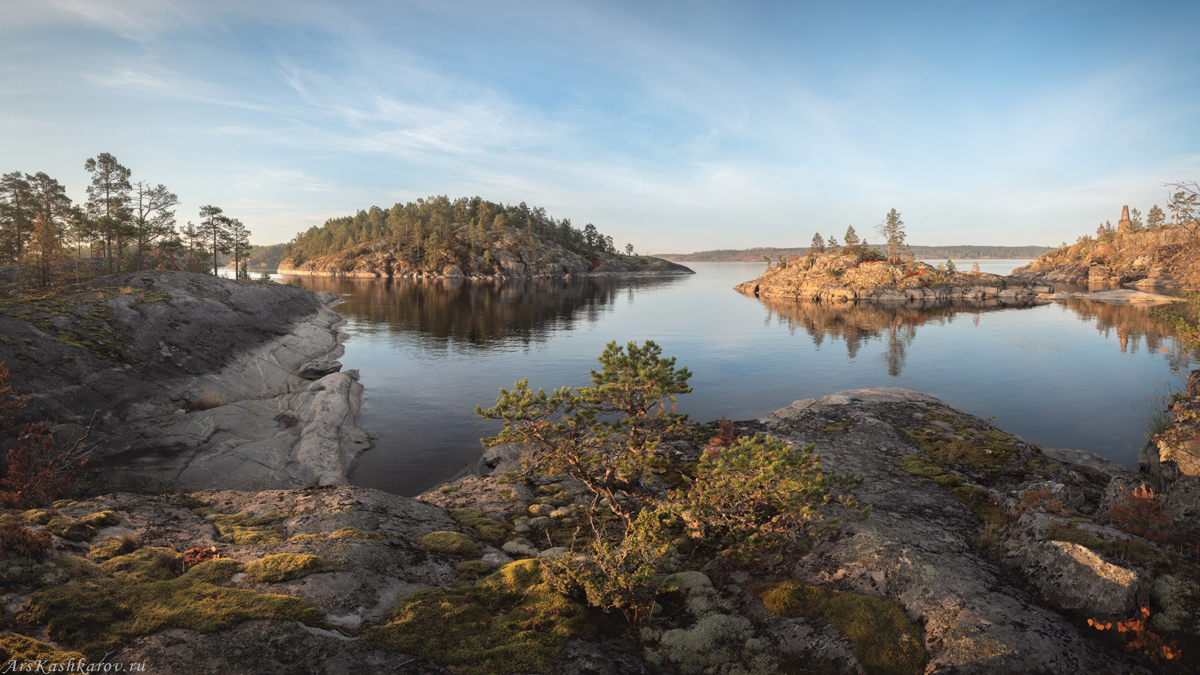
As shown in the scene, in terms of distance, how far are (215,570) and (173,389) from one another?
2665 cm

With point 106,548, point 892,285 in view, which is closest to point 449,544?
point 106,548

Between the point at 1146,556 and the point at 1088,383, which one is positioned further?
the point at 1088,383

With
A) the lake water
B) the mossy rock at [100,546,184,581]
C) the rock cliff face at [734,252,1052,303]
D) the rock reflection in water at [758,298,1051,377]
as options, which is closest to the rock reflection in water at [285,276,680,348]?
the lake water

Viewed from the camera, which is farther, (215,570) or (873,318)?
(873,318)

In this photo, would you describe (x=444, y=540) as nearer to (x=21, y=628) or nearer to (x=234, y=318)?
(x=21, y=628)

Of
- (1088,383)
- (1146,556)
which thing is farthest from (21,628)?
(1088,383)

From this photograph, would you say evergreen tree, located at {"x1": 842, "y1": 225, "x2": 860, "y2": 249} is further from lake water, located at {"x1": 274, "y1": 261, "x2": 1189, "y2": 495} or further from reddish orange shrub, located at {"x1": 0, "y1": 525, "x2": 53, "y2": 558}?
reddish orange shrub, located at {"x1": 0, "y1": 525, "x2": 53, "y2": 558}

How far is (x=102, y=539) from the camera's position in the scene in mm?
12031

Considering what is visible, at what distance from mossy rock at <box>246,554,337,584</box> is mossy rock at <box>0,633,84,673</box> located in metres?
3.33

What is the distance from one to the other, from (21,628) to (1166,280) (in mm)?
193558

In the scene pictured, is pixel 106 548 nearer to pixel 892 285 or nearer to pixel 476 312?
pixel 476 312

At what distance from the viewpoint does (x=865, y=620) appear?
10375 mm

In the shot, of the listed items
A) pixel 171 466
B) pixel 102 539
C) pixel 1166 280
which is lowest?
pixel 171 466

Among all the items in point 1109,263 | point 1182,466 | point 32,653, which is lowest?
point 32,653
